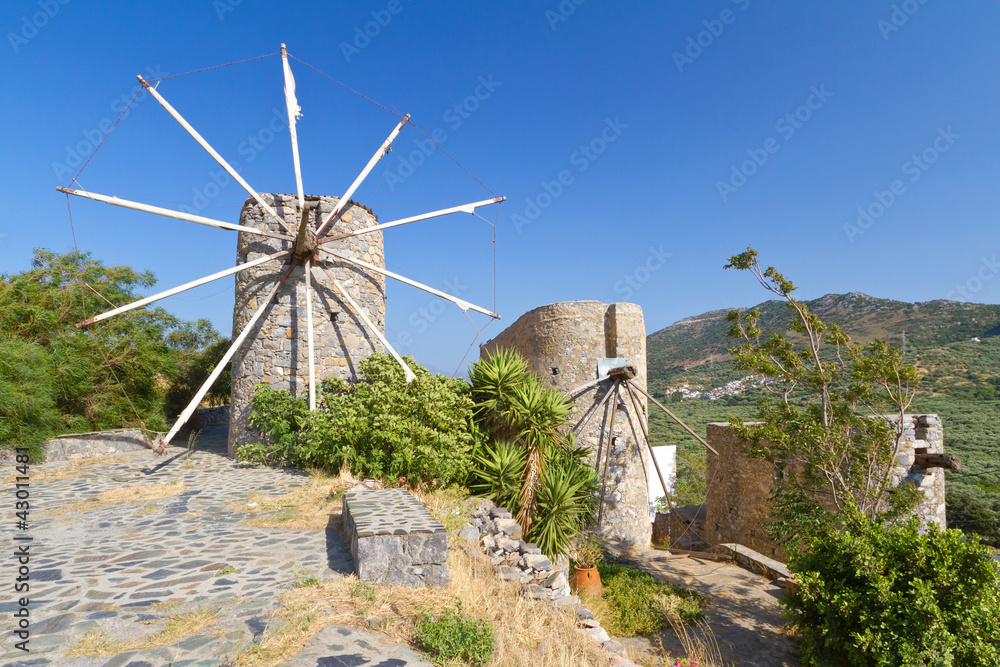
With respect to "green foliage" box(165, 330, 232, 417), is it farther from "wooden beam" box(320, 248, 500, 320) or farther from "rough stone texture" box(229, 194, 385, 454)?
"wooden beam" box(320, 248, 500, 320)

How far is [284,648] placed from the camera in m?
3.10

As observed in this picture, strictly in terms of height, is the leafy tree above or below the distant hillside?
below

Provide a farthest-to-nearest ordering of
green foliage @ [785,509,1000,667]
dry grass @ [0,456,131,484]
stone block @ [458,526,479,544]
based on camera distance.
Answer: dry grass @ [0,456,131,484], stone block @ [458,526,479,544], green foliage @ [785,509,1000,667]

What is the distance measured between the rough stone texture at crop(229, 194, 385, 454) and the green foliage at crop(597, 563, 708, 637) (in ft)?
22.4

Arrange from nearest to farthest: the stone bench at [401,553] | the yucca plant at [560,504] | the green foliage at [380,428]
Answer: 1. the stone bench at [401,553]
2. the yucca plant at [560,504]
3. the green foliage at [380,428]

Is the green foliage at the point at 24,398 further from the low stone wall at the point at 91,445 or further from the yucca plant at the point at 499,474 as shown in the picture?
the yucca plant at the point at 499,474

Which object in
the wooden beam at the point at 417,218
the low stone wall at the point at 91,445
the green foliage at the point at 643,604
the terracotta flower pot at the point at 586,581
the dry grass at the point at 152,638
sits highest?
the wooden beam at the point at 417,218

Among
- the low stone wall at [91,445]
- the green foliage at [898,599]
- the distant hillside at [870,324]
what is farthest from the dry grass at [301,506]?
the distant hillside at [870,324]

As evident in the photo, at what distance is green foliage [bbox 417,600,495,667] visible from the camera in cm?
327

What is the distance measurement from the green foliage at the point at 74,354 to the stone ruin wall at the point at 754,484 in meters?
13.8

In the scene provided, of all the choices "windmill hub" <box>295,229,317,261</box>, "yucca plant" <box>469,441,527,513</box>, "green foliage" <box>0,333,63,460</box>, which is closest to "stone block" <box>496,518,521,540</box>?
"yucca plant" <box>469,441,527,513</box>

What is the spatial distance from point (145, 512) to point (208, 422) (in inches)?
466

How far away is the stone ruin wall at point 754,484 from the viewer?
321 inches

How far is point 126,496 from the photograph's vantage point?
7.00m
